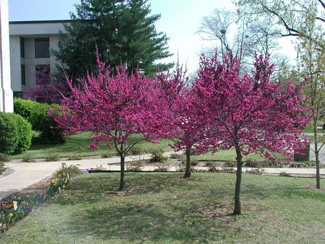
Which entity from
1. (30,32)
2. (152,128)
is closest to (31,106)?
(152,128)

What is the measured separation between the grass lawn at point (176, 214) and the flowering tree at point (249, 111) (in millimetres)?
1280

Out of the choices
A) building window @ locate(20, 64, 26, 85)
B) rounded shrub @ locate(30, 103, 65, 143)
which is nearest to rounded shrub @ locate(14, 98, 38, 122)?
rounded shrub @ locate(30, 103, 65, 143)

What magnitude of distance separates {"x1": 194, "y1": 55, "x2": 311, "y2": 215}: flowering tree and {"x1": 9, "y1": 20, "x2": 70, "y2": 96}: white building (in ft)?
98.4

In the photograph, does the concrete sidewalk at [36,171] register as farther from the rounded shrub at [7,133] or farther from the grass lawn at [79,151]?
the grass lawn at [79,151]

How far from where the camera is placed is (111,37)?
2328 cm

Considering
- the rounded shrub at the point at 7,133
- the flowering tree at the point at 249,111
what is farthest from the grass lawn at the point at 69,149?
the flowering tree at the point at 249,111

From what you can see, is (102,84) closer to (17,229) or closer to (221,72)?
(221,72)

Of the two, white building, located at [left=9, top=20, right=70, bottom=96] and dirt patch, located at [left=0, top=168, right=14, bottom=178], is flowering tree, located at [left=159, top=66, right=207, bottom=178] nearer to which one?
dirt patch, located at [left=0, top=168, right=14, bottom=178]

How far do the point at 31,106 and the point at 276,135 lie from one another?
16.2 m

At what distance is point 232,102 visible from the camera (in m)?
4.86

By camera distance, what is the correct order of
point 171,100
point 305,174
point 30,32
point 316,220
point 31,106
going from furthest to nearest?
point 30,32
point 31,106
point 305,174
point 171,100
point 316,220

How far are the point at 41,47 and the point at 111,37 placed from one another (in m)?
14.3

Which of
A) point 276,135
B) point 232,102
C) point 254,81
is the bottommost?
point 276,135

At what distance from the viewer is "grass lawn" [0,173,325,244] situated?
439 centimetres
